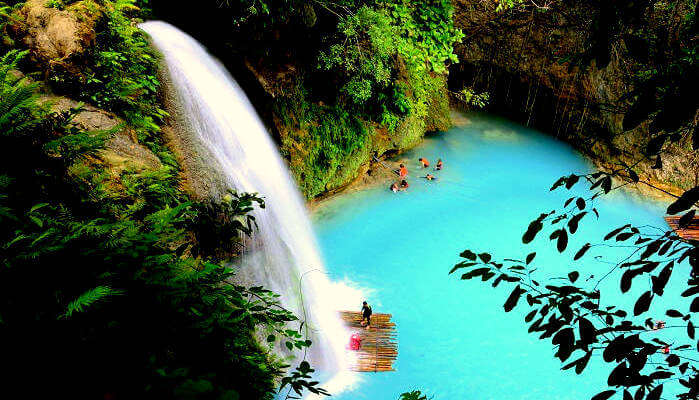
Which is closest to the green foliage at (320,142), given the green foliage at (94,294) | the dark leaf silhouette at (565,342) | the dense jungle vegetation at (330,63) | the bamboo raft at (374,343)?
the dense jungle vegetation at (330,63)

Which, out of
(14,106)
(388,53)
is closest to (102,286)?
(14,106)

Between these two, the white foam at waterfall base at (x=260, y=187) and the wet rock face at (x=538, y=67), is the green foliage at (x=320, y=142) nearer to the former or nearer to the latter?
the white foam at waterfall base at (x=260, y=187)

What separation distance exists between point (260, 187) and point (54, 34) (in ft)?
12.9

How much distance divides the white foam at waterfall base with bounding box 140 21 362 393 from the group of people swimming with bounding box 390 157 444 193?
350 centimetres

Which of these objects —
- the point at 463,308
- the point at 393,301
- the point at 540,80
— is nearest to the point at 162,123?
the point at 393,301

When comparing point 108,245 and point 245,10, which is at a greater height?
point 245,10

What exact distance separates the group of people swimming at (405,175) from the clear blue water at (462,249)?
0.61 feet

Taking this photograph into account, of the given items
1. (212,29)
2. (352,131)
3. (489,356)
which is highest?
(212,29)

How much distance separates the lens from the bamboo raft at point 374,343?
7.57m

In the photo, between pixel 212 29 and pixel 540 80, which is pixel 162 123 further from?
pixel 540 80

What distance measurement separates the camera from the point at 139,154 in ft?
17.1

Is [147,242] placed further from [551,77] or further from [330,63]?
[551,77]

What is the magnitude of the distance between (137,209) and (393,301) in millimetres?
5906

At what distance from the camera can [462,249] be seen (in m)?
10.3
